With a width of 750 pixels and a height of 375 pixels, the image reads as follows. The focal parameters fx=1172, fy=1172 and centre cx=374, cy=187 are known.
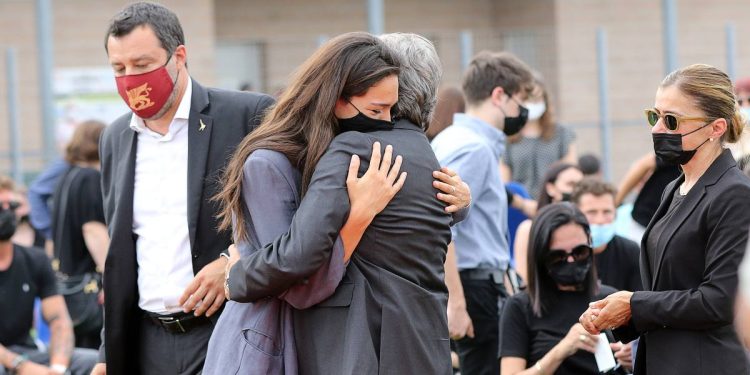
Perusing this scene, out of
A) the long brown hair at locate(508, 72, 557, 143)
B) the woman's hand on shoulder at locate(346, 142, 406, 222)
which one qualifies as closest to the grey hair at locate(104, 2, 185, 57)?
the woman's hand on shoulder at locate(346, 142, 406, 222)

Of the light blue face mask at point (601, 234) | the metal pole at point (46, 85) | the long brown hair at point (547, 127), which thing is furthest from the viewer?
the metal pole at point (46, 85)

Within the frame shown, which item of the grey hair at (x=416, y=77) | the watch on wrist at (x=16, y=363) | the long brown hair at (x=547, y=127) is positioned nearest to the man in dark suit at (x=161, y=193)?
the grey hair at (x=416, y=77)

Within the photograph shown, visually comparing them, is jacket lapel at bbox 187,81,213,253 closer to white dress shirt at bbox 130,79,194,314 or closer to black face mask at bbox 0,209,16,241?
white dress shirt at bbox 130,79,194,314

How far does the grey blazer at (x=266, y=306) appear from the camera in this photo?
10.5 feet

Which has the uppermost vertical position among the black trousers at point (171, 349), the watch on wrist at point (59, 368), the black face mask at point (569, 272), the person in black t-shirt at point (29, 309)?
the black face mask at point (569, 272)

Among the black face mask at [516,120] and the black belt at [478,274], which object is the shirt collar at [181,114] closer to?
the black belt at [478,274]

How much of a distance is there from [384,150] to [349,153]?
0.33 feet

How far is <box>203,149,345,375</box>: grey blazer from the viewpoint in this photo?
10.5 feet

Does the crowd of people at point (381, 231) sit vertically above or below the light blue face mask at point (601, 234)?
above

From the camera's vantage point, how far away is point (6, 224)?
6.52 metres

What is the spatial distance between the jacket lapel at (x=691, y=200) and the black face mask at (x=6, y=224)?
160 inches

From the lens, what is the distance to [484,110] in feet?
18.1

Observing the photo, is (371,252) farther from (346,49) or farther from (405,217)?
(346,49)

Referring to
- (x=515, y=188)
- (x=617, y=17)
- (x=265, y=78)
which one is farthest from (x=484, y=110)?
(x=617, y=17)
